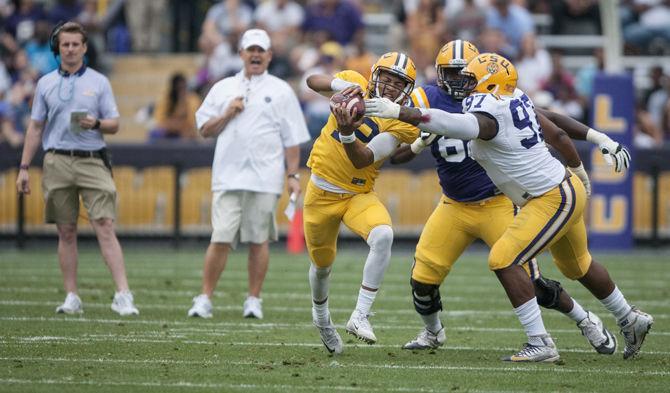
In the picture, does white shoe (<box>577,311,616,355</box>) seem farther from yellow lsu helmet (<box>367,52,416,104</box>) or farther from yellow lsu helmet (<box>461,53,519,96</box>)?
yellow lsu helmet (<box>367,52,416,104</box>)

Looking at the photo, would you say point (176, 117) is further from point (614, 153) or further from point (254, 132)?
point (614, 153)

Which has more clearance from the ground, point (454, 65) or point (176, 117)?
point (454, 65)

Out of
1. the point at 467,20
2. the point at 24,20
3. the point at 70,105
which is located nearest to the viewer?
the point at 70,105

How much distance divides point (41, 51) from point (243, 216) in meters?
9.04

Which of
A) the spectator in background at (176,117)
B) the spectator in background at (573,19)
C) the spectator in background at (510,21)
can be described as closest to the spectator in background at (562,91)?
the spectator in background at (510,21)

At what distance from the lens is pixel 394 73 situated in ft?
25.2

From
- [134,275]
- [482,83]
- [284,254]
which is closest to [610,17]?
[284,254]

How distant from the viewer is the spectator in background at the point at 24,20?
19672mm

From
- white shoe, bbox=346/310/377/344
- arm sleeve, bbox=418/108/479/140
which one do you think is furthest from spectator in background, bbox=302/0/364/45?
arm sleeve, bbox=418/108/479/140

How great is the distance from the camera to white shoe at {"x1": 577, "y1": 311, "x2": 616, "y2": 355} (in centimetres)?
802

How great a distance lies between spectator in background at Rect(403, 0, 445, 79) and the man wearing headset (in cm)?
813

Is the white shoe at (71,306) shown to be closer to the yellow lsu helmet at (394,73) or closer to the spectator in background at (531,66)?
the yellow lsu helmet at (394,73)

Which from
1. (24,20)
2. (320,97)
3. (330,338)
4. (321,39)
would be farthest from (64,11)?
(330,338)

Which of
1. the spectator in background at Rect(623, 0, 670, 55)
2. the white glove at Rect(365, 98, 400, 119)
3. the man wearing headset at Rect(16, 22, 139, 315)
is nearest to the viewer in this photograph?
the white glove at Rect(365, 98, 400, 119)
